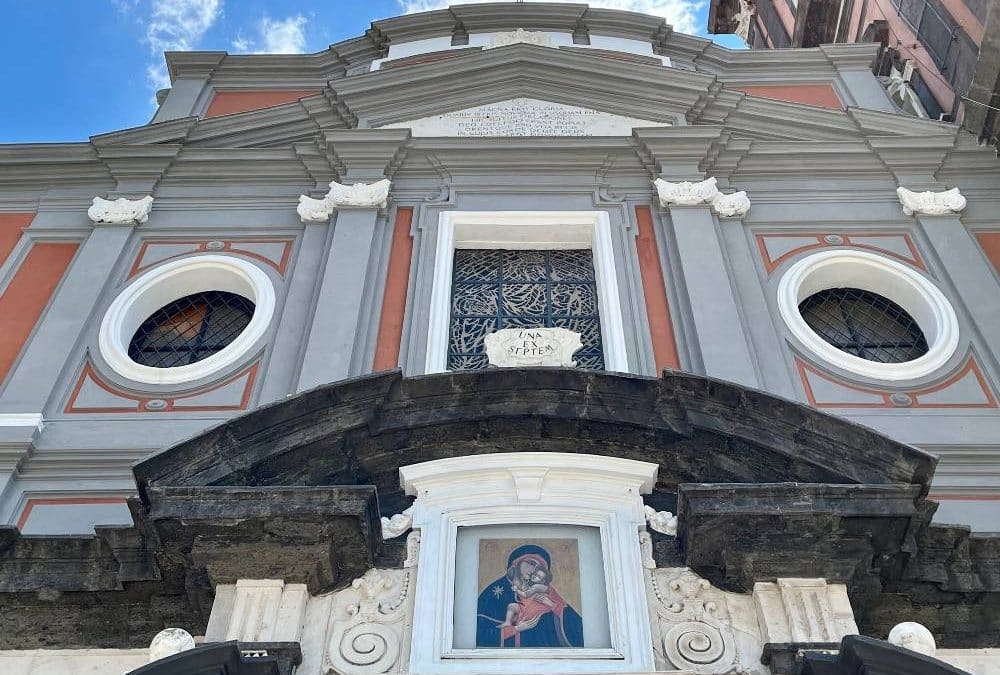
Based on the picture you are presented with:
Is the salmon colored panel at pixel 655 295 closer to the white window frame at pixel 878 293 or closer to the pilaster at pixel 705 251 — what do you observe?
the pilaster at pixel 705 251

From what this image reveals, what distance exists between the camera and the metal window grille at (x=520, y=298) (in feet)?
35.2

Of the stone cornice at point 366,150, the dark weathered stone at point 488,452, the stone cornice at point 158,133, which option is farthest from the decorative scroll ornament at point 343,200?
the dark weathered stone at point 488,452

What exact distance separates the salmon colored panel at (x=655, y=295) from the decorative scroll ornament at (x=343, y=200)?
2555 millimetres

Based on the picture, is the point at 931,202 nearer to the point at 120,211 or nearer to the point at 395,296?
the point at 395,296

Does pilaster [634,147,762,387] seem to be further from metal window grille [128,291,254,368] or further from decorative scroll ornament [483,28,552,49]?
metal window grille [128,291,254,368]

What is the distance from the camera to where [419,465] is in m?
8.12

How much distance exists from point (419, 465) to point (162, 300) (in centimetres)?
458

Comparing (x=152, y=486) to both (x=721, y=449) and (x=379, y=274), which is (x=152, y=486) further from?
(x=379, y=274)

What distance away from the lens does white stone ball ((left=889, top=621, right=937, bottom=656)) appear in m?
6.48

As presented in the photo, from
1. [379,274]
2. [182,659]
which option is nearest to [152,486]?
[182,659]

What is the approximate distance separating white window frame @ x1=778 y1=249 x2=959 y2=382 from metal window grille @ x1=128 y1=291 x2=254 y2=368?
16.6 feet

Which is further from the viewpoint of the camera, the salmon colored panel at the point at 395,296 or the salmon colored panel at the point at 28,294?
the salmon colored panel at the point at 28,294

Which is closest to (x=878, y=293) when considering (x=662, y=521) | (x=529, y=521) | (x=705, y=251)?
(x=705, y=251)

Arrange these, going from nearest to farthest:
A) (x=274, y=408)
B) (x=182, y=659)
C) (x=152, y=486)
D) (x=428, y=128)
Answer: (x=182, y=659), (x=152, y=486), (x=274, y=408), (x=428, y=128)
